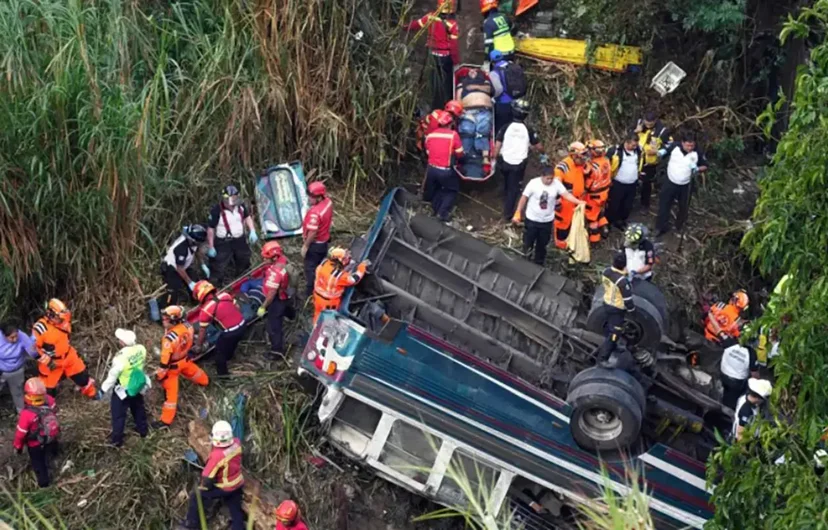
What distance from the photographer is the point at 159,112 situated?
37.4 feet

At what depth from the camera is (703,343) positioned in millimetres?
10984

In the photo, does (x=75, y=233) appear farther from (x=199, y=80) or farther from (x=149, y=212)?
(x=199, y=80)

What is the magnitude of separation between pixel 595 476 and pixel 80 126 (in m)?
5.60

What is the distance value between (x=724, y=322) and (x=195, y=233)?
17.2 ft

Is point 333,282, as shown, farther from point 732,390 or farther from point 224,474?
point 732,390

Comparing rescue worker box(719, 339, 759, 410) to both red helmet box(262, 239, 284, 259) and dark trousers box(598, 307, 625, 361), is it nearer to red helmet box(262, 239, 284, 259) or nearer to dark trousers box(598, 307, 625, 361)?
dark trousers box(598, 307, 625, 361)

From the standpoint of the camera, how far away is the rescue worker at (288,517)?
8.49 m

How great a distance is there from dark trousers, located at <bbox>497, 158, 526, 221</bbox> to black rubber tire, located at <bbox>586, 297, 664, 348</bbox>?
2.54m

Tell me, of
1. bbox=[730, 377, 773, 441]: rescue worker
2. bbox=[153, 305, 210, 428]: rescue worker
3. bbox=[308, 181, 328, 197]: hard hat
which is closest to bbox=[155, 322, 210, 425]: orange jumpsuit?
bbox=[153, 305, 210, 428]: rescue worker

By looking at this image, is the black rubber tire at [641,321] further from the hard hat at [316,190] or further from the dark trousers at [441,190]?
the hard hat at [316,190]

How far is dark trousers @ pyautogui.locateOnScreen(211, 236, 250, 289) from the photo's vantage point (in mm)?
11000

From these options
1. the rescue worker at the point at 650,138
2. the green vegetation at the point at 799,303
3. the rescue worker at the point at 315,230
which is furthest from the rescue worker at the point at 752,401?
the rescue worker at the point at 315,230

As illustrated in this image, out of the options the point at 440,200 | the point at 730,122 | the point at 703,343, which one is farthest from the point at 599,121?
the point at 703,343

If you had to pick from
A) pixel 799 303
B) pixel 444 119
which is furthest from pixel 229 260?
pixel 799 303
